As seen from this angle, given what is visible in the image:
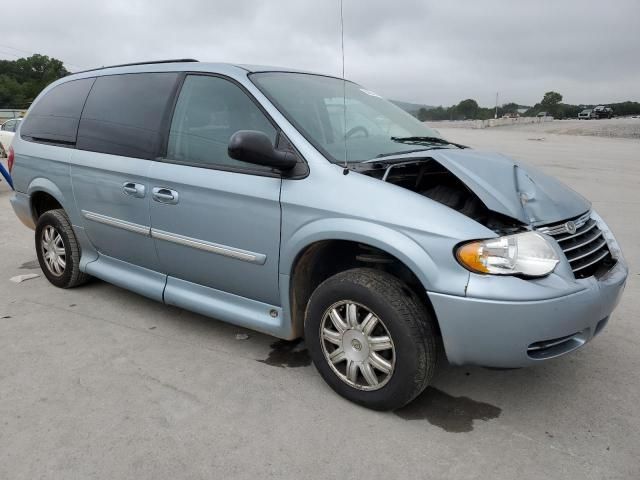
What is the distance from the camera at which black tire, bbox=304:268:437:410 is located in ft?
7.97

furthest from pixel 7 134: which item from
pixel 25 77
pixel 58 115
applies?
pixel 25 77

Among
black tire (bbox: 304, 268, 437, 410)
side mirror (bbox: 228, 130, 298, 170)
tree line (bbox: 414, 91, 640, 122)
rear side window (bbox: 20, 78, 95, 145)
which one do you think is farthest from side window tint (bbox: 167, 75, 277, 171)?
tree line (bbox: 414, 91, 640, 122)

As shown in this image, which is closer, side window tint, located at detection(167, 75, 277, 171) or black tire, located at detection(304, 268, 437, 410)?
black tire, located at detection(304, 268, 437, 410)

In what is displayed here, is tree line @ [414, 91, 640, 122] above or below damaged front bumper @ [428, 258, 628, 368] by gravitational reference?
above

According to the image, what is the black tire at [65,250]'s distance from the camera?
13.7 ft

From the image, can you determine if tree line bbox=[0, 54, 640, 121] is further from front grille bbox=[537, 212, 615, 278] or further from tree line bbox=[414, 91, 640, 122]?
front grille bbox=[537, 212, 615, 278]

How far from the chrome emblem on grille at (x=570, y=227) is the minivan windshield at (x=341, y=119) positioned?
962mm

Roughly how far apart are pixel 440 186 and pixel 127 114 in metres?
2.19

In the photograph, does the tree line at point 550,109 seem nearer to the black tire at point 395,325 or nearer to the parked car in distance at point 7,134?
the parked car in distance at point 7,134

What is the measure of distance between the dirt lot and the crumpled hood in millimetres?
975

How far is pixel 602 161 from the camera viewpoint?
14703mm

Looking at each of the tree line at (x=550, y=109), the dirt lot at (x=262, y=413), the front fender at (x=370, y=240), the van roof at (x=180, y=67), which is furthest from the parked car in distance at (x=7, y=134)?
the tree line at (x=550, y=109)

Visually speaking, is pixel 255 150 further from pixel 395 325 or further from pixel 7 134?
pixel 7 134

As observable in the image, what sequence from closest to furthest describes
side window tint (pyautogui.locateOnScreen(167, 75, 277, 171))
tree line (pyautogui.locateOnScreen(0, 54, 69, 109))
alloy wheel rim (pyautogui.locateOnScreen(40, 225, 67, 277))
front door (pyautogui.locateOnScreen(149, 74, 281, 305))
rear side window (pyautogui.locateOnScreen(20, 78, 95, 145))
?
front door (pyautogui.locateOnScreen(149, 74, 281, 305)) < side window tint (pyautogui.locateOnScreen(167, 75, 277, 171)) < rear side window (pyautogui.locateOnScreen(20, 78, 95, 145)) < alloy wheel rim (pyautogui.locateOnScreen(40, 225, 67, 277)) < tree line (pyautogui.locateOnScreen(0, 54, 69, 109))
